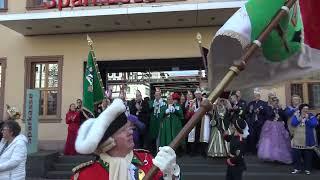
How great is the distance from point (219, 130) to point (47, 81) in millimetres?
7578

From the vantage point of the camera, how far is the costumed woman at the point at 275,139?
1171 cm

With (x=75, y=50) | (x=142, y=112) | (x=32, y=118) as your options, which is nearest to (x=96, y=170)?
(x=142, y=112)

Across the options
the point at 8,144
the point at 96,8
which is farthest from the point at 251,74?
the point at 96,8

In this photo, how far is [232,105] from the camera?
12156 millimetres

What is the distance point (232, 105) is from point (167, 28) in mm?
4939

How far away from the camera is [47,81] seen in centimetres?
1688

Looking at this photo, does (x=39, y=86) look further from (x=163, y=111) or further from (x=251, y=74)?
(x=251, y=74)

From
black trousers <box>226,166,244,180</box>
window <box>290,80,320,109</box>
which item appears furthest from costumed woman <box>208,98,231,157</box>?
window <box>290,80,320,109</box>

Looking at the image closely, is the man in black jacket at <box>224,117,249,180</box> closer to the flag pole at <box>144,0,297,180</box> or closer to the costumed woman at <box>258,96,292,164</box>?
the costumed woman at <box>258,96,292,164</box>

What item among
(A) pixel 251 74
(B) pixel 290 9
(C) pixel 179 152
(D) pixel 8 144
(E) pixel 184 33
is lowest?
(C) pixel 179 152

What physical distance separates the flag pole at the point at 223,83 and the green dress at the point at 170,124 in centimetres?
986

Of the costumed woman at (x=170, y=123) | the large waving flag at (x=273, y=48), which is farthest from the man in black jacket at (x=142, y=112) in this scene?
the large waving flag at (x=273, y=48)

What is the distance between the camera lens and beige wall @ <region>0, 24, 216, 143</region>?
52.4 ft

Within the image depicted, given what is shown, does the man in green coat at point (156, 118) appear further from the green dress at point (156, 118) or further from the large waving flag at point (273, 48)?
the large waving flag at point (273, 48)
